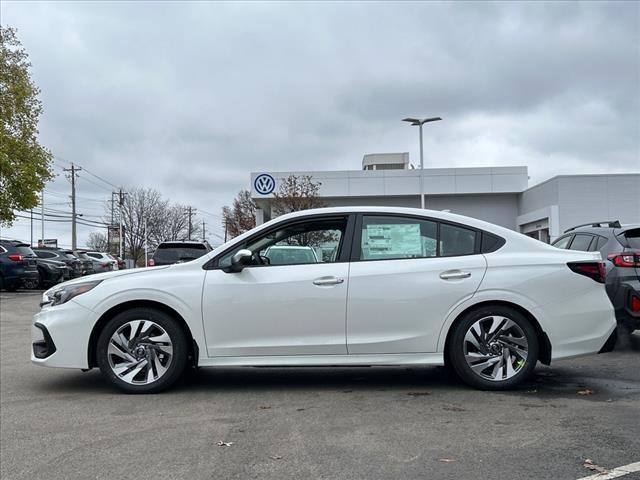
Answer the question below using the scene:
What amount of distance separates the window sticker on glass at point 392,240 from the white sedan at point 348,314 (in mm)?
21

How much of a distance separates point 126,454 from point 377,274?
2.50 meters

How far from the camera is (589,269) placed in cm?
549

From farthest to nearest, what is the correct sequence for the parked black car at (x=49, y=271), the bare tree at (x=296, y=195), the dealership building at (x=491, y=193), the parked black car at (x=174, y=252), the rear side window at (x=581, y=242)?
the bare tree at (x=296, y=195), the dealership building at (x=491, y=193), the parked black car at (x=49, y=271), the parked black car at (x=174, y=252), the rear side window at (x=581, y=242)

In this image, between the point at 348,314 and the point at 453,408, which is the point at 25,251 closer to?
the point at 348,314

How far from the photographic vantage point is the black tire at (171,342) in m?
5.44

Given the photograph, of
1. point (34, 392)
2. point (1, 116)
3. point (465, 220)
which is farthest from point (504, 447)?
point (1, 116)

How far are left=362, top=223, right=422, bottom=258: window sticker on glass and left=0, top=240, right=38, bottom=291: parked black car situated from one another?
17.5 m

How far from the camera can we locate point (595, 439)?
408cm

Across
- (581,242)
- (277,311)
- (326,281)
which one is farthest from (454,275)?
(581,242)

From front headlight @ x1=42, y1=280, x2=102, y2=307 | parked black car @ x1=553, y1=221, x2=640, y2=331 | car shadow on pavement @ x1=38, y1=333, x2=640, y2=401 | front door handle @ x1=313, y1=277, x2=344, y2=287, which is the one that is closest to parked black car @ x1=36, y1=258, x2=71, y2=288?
car shadow on pavement @ x1=38, y1=333, x2=640, y2=401

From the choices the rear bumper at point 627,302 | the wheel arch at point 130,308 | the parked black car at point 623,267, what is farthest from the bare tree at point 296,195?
the wheel arch at point 130,308

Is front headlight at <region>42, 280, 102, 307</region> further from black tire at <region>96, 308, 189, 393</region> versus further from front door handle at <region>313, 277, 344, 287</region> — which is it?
front door handle at <region>313, 277, 344, 287</region>

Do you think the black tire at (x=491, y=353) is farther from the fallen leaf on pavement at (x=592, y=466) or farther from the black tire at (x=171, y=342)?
the black tire at (x=171, y=342)

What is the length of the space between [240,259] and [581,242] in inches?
198
